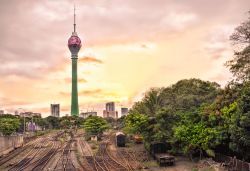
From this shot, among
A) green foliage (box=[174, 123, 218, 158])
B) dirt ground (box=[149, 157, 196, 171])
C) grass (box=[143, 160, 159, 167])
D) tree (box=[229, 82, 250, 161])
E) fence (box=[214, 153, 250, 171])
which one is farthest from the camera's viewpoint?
grass (box=[143, 160, 159, 167])

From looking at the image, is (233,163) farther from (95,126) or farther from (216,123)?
(95,126)

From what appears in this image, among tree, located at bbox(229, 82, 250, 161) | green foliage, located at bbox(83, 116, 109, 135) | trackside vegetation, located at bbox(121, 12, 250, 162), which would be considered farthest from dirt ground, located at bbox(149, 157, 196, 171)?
green foliage, located at bbox(83, 116, 109, 135)

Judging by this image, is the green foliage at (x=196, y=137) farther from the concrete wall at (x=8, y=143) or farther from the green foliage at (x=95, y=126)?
the green foliage at (x=95, y=126)

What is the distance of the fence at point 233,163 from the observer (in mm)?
35275

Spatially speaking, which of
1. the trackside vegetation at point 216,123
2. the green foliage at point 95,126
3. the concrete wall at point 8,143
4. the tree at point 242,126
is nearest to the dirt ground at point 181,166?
the trackside vegetation at point 216,123

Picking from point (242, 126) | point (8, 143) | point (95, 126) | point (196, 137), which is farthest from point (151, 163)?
point (95, 126)

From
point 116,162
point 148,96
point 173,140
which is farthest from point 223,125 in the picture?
point 148,96

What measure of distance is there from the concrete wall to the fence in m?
41.7

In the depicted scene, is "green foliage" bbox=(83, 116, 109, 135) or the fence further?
"green foliage" bbox=(83, 116, 109, 135)

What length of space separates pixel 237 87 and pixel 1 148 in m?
45.0

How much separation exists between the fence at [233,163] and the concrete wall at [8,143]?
41738mm

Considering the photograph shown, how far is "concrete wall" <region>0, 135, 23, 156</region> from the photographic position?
72.1 metres

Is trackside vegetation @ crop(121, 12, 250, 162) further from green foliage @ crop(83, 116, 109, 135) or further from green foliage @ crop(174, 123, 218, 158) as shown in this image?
green foliage @ crop(83, 116, 109, 135)

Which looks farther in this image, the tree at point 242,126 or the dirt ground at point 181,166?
the dirt ground at point 181,166
